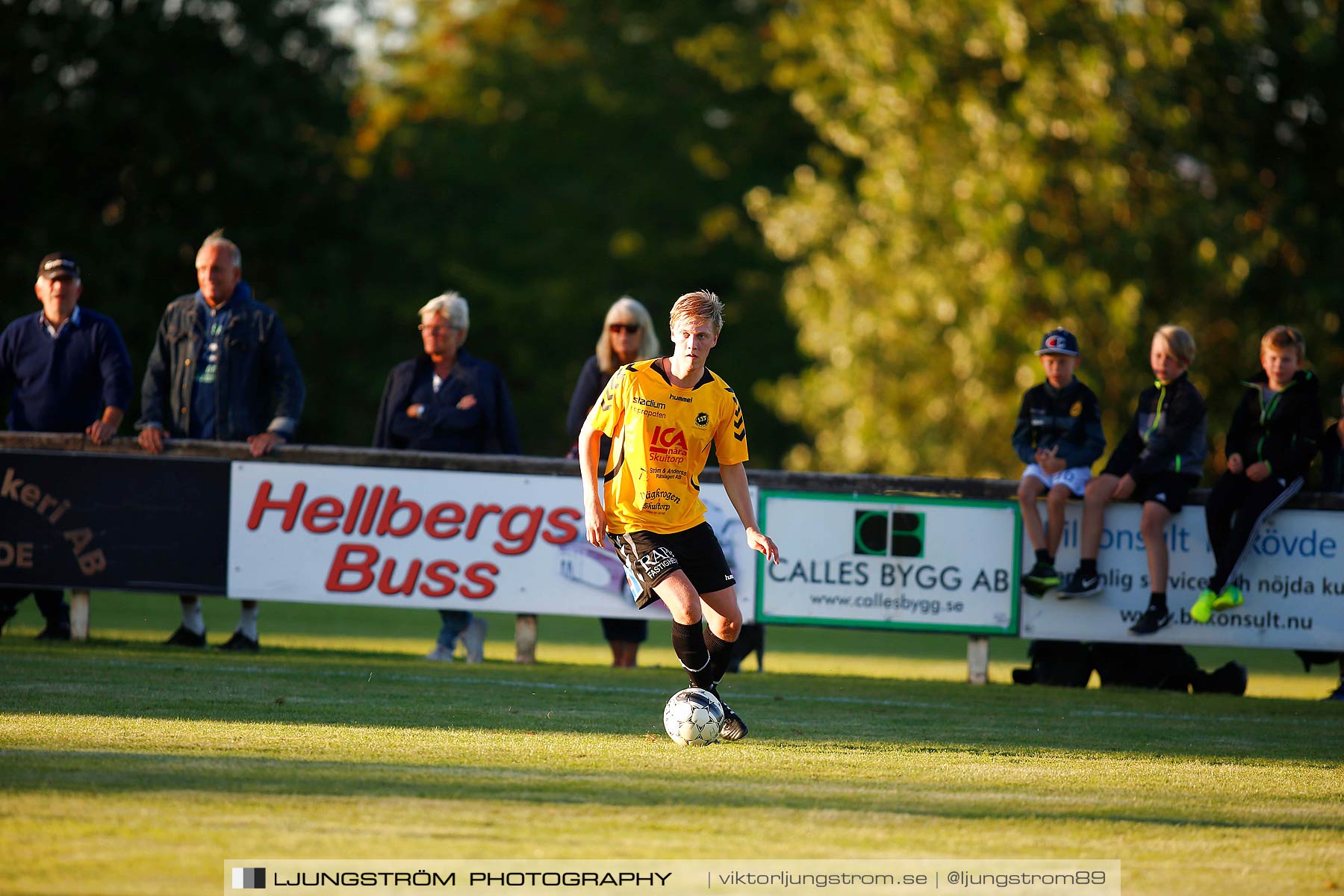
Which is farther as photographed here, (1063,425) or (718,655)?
(1063,425)

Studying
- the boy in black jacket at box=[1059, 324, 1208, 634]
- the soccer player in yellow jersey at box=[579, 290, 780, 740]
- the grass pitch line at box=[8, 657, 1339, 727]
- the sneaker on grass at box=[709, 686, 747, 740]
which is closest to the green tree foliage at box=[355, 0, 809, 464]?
the boy in black jacket at box=[1059, 324, 1208, 634]

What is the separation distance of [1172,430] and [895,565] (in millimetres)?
2192

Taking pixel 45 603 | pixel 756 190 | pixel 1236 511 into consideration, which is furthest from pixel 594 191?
pixel 1236 511

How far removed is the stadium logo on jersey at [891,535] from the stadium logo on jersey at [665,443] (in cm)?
425

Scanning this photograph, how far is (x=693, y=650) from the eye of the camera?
7711mm

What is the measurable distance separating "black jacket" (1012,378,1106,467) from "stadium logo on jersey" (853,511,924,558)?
0.94 meters

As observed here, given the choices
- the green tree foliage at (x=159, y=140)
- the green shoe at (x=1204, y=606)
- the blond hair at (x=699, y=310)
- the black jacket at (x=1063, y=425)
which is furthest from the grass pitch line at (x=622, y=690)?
the green tree foliage at (x=159, y=140)

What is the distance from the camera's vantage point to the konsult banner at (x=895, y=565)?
11.6 m

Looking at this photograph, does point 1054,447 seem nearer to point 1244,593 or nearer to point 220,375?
point 1244,593

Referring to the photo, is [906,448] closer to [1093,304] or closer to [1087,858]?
[1093,304]

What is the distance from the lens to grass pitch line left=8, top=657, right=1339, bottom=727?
9.83 m

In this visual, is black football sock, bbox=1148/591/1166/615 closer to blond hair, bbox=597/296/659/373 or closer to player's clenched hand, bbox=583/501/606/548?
blond hair, bbox=597/296/659/373

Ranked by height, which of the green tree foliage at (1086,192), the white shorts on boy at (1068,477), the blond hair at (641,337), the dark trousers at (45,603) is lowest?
the dark trousers at (45,603)

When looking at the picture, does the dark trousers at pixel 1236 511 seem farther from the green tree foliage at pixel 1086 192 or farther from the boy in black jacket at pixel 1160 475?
the green tree foliage at pixel 1086 192
